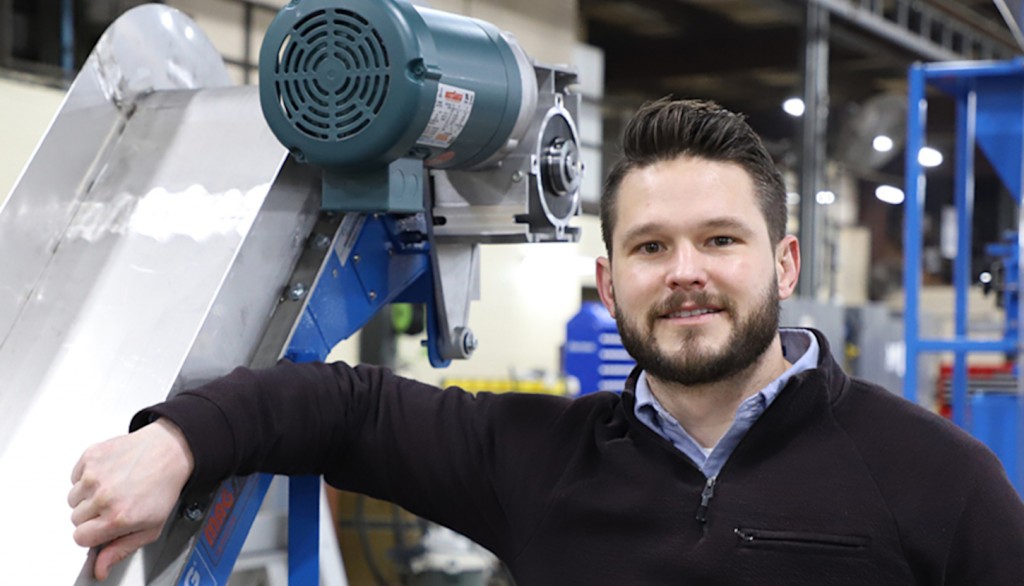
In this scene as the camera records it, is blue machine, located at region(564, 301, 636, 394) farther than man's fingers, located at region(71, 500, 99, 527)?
Yes

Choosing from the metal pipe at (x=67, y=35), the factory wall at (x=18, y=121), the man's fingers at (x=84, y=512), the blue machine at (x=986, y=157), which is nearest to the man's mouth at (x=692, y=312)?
the man's fingers at (x=84, y=512)

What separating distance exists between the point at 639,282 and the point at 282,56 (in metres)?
0.51

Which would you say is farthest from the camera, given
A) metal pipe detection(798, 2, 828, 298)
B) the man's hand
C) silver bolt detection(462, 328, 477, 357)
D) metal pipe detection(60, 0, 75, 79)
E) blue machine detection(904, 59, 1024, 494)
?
metal pipe detection(798, 2, 828, 298)

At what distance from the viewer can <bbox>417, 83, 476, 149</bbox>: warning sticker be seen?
1474mm

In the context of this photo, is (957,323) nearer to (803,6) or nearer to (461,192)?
(461,192)

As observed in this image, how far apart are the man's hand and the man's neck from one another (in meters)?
0.59

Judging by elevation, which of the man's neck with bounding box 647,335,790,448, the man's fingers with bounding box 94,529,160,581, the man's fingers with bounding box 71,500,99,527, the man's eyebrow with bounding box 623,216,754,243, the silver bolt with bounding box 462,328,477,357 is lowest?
the man's fingers with bounding box 94,529,160,581

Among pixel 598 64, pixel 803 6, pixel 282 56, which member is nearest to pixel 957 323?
pixel 282 56

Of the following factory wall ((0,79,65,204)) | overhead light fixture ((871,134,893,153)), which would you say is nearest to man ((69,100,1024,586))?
factory wall ((0,79,65,204))

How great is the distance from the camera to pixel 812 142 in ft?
28.1

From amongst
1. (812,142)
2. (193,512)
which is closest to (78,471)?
(193,512)

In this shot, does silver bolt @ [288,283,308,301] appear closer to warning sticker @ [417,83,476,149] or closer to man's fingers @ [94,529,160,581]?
warning sticker @ [417,83,476,149]

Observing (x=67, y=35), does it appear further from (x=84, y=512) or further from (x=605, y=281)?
(x=84, y=512)

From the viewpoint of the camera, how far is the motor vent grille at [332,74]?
143 centimetres
